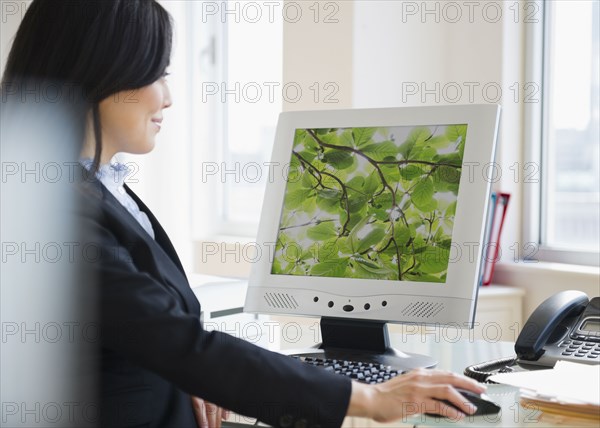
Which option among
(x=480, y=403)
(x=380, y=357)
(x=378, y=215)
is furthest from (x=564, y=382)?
(x=378, y=215)

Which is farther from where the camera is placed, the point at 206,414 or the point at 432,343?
the point at 432,343

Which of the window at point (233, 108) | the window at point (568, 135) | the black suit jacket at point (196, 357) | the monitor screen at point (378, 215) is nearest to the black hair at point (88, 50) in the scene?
the black suit jacket at point (196, 357)

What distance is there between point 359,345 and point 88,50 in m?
0.71

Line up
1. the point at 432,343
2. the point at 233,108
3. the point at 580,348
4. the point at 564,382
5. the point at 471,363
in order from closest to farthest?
the point at 564,382, the point at 580,348, the point at 471,363, the point at 432,343, the point at 233,108

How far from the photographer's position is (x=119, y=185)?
4.58ft

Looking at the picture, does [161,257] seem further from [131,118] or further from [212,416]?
[212,416]

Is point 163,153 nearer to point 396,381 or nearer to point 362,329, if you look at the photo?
point 362,329

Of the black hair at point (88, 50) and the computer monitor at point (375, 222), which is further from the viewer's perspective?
the computer monitor at point (375, 222)

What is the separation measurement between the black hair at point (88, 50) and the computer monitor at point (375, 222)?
17.1 inches

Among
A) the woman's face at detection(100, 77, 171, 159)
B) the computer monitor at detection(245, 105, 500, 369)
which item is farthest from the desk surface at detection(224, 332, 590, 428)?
the woman's face at detection(100, 77, 171, 159)

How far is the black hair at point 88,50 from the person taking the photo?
4.00 ft

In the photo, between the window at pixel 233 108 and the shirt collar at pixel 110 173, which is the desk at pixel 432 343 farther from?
the window at pixel 233 108
